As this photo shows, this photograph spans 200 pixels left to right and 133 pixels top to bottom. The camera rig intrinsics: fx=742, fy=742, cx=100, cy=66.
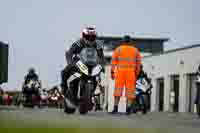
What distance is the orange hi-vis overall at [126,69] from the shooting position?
42.7 ft

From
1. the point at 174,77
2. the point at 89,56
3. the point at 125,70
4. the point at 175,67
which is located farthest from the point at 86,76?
the point at 174,77

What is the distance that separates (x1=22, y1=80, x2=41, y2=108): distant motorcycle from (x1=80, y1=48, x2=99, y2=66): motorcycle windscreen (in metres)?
11.5

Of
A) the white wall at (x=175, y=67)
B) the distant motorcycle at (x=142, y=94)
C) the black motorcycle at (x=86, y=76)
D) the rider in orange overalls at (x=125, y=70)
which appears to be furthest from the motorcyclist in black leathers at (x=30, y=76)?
the white wall at (x=175, y=67)

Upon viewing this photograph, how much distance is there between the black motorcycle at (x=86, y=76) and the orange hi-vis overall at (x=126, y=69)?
4.19 ft

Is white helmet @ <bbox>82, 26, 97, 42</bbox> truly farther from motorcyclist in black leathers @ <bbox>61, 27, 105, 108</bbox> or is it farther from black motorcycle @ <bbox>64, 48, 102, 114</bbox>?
black motorcycle @ <bbox>64, 48, 102, 114</bbox>

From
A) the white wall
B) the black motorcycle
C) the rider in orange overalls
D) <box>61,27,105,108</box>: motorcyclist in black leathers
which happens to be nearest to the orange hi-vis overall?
the rider in orange overalls

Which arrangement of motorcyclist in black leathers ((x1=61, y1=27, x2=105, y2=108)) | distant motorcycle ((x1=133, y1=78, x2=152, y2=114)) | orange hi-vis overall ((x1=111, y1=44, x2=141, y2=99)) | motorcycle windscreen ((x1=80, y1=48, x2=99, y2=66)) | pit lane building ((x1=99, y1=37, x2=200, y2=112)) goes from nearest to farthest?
motorcycle windscreen ((x1=80, y1=48, x2=99, y2=66)) → motorcyclist in black leathers ((x1=61, y1=27, x2=105, y2=108)) → orange hi-vis overall ((x1=111, y1=44, x2=141, y2=99)) → distant motorcycle ((x1=133, y1=78, x2=152, y2=114)) → pit lane building ((x1=99, y1=37, x2=200, y2=112))

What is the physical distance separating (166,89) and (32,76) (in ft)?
68.6

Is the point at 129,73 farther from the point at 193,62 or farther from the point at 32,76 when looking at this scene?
the point at 193,62

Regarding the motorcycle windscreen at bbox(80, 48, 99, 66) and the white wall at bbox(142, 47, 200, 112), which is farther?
the white wall at bbox(142, 47, 200, 112)

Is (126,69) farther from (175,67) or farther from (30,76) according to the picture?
(175,67)

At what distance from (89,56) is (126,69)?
1.49m

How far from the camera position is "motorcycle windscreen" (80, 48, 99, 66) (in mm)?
11750

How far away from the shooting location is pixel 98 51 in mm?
11891
